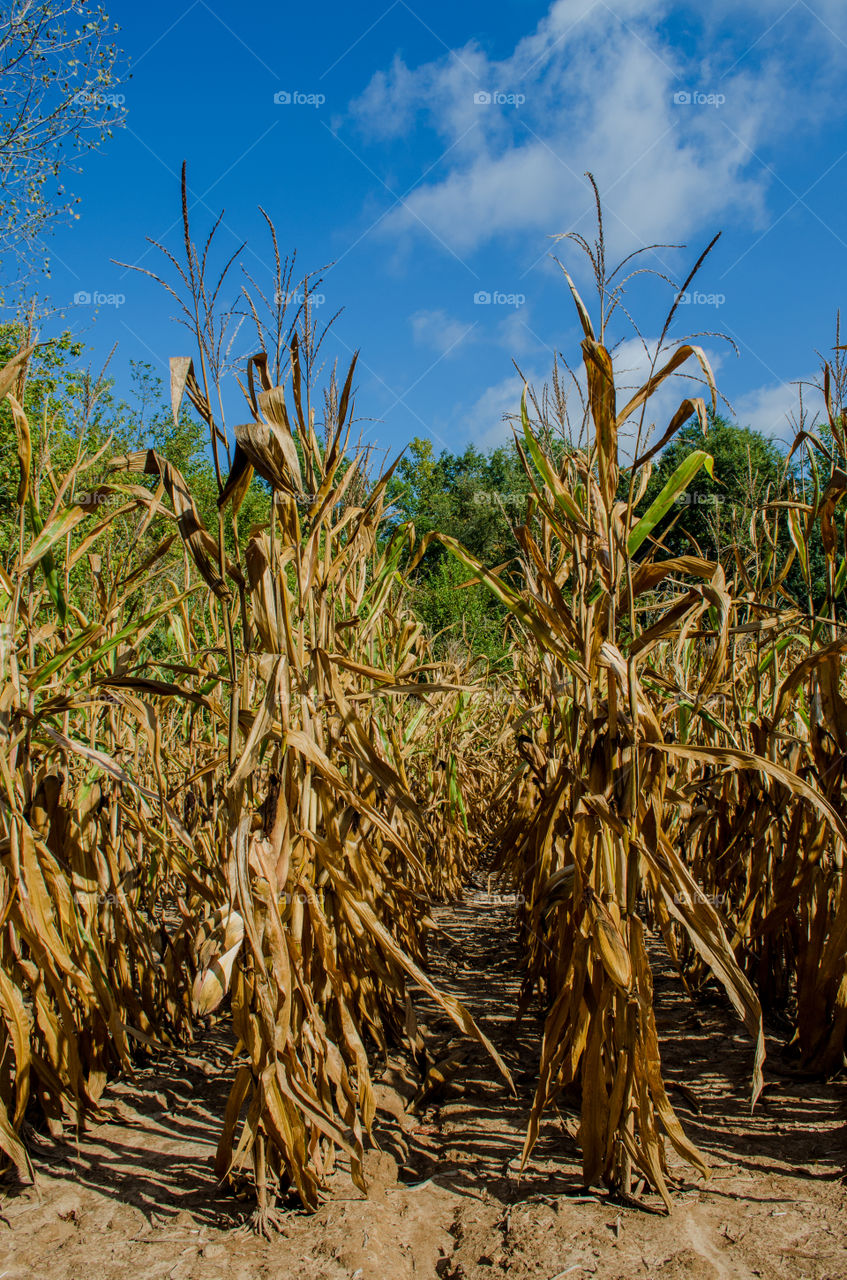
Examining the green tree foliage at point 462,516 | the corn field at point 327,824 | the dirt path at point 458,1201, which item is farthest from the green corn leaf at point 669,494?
the green tree foliage at point 462,516

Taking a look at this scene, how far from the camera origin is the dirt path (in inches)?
62.0

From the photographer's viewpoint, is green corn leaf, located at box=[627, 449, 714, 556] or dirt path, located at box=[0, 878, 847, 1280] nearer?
dirt path, located at box=[0, 878, 847, 1280]

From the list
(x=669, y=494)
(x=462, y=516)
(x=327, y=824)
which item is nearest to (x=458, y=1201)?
(x=327, y=824)

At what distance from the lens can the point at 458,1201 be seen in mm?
1818

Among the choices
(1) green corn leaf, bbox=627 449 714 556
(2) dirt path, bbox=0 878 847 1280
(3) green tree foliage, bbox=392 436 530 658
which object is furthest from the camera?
(3) green tree foliage, bbox=392 436 530 658

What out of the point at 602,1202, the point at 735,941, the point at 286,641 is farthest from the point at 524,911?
the point at 286,641

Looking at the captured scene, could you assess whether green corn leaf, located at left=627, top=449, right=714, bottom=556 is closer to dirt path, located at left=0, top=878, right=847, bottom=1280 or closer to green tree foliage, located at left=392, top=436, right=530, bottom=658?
dirt path, located at left=0, top=878, right=847, bottom=1280

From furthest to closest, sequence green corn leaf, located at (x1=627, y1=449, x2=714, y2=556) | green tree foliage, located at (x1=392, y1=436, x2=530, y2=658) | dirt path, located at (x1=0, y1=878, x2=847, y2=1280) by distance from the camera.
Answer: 1. green tree foliage, located at (x1=392, y1=436, x2=530, y2=658)
2. green corn leaf, located at (x1=627, y1=449, x2=714, y2=556)
3. dirt path, located at (x1=0, y1=878, x2=847, y2=1280)

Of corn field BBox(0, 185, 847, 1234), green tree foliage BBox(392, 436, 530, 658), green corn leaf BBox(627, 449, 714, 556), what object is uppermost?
green tree foliage BBox(392, 436, 530, 658)

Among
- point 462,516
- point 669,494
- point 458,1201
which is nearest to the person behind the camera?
point 669,494

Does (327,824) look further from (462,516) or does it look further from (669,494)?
(462,516)

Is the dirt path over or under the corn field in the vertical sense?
under

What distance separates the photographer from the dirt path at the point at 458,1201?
1.58 metres

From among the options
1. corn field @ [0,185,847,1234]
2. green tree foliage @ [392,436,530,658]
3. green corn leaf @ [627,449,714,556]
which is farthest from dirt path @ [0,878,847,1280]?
green tree foliage @ [392,436,530,658]
